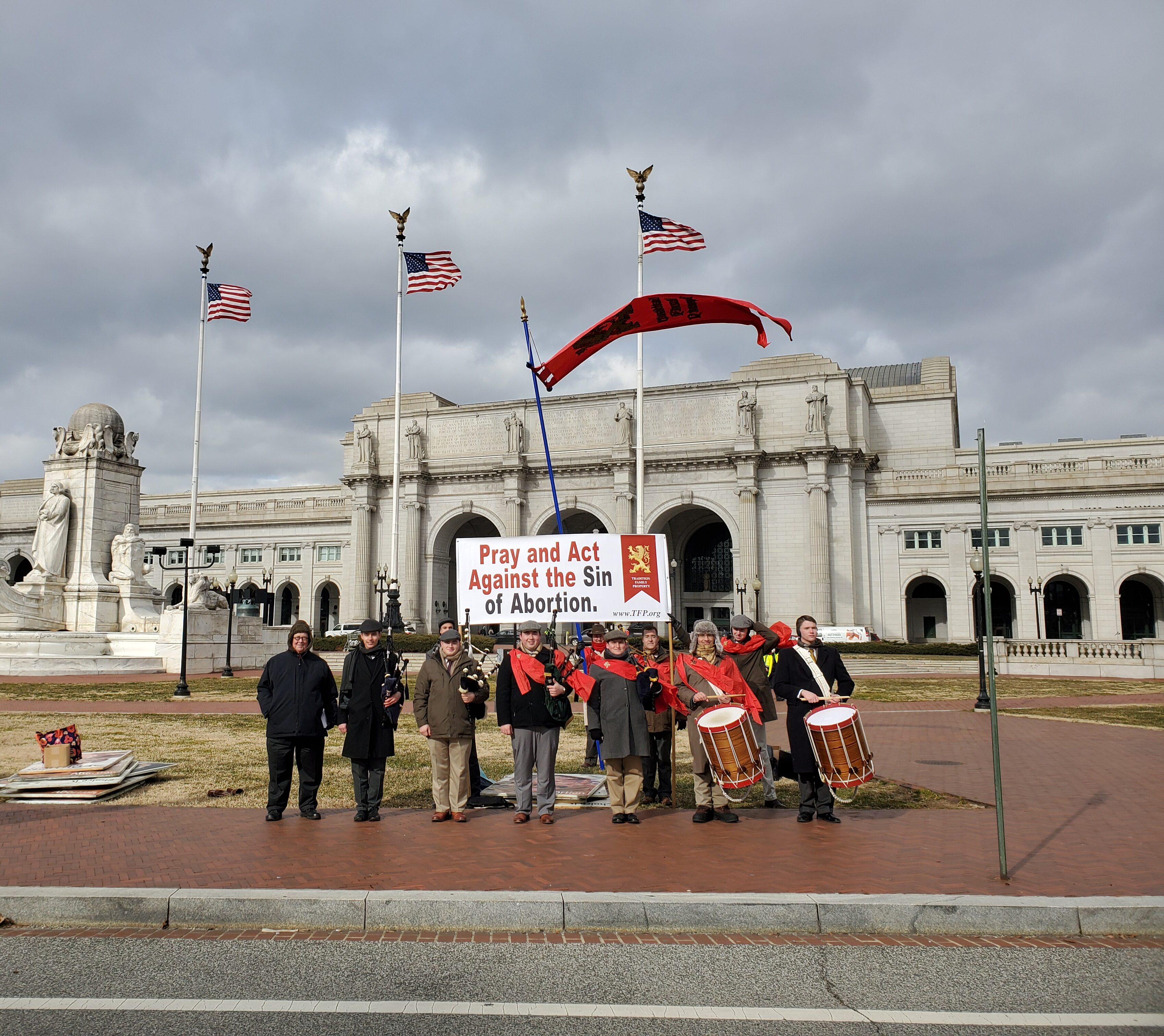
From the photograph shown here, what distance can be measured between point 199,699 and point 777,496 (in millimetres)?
46765

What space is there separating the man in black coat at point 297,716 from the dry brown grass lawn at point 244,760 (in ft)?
3.04

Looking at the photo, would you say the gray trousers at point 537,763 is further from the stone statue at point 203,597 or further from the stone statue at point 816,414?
the stone statue at point 816,414

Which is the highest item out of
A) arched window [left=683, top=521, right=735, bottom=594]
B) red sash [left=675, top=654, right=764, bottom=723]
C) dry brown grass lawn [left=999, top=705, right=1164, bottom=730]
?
arched window [left=683, top=521, right=735, bottom=594]

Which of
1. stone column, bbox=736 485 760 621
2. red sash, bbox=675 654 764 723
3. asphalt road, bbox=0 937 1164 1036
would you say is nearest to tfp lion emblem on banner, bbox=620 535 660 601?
red sash, bbox=675 654 764 723

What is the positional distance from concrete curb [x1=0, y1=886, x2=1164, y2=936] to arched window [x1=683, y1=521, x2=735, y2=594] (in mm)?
66185

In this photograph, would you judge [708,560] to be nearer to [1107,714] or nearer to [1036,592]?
[1036,592]

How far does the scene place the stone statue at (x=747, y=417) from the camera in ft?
209

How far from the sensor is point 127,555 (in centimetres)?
3139

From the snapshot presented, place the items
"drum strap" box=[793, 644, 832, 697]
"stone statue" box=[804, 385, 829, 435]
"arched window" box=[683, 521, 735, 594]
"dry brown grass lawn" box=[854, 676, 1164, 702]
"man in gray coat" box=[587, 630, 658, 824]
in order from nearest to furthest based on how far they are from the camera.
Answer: "man in gray coat" box=[587, 630, 658, 824] < "drum strap" box=[793, 644, 832, 697] < "dry brown grass lawn" box=[854, 676, 1164, 702] < "stone statue" box=[804, 385, 829, 435] < "arched window" box=[683, 521, 735, 594]

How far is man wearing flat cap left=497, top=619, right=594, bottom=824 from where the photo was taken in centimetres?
942

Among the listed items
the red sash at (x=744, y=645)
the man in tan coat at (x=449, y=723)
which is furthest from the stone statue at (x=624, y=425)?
the man in tan coat at (x=449, y=723)

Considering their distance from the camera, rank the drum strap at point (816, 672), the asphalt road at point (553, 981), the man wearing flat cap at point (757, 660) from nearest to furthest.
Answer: the asphalt road at point (553, 981), the drum strap at point (816, 672), the man wearing flat cap at point (757, 660)

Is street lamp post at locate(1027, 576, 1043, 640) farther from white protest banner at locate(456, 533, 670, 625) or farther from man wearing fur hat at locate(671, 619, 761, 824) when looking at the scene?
man wearing fur hat at locate(671, 619, 761, 824)

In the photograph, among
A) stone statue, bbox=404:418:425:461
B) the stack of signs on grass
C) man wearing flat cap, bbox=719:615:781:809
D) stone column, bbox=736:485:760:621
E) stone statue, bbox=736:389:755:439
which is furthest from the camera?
stone statue, bbox=404:418:425:461
